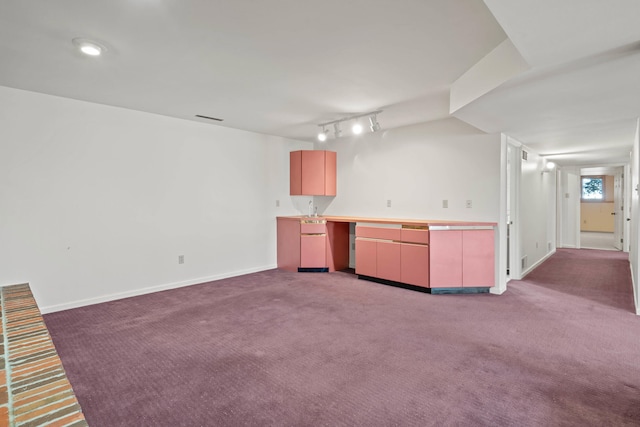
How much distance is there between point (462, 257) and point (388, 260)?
0.99m

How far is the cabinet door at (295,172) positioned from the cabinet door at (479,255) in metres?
2.93

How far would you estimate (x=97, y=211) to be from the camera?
4.01 m

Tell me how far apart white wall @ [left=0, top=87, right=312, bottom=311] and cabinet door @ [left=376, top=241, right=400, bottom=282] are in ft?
7.06

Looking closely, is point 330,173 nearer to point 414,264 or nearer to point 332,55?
point 414,264

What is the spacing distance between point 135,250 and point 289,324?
7.91 feet

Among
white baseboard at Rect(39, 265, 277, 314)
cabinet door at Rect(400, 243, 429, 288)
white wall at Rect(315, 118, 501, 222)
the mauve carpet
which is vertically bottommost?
the mauve carpet

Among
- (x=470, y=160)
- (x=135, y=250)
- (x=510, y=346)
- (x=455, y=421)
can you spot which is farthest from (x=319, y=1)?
(x=135, y=250)

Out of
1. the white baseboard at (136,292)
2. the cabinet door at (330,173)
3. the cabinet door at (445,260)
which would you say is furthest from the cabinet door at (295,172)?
the cabinet door at (445,260)

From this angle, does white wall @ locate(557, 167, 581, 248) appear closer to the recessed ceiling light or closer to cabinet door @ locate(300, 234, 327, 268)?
cabinet door @ locate(300, 234, 327, 268)

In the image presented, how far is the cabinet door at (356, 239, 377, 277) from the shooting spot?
16.4 feet

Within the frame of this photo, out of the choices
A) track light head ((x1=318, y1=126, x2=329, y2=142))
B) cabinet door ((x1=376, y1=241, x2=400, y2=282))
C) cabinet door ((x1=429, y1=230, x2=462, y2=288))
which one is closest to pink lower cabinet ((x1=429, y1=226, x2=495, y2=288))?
cabinet door ((x1=429, y1=230, x2=462, y2=288))

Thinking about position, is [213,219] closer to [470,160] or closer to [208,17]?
[208,17]

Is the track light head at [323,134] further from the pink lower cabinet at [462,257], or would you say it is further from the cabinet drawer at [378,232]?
the pink lower cabinet at [462,257]

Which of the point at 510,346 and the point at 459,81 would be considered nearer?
the point at 510,346
